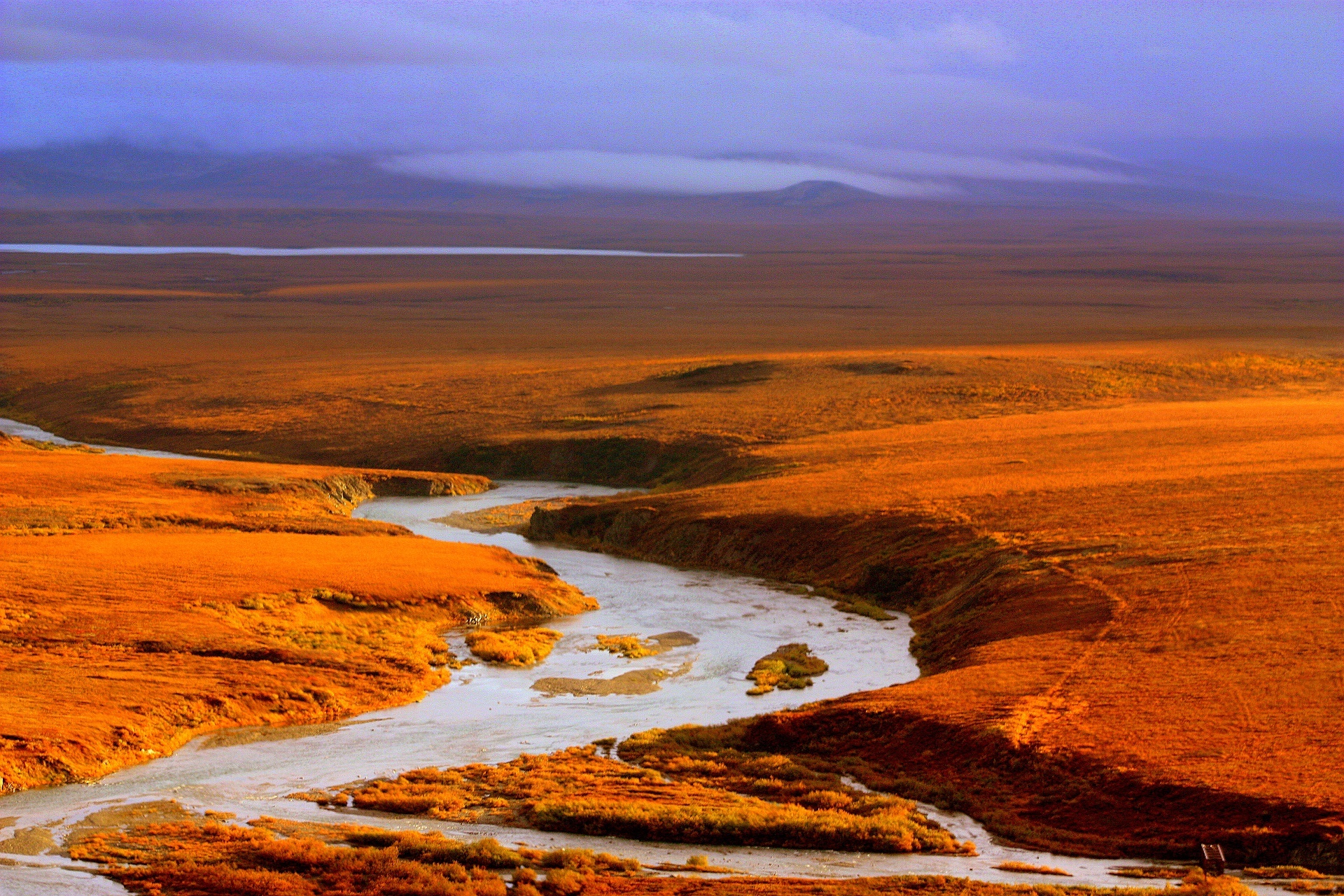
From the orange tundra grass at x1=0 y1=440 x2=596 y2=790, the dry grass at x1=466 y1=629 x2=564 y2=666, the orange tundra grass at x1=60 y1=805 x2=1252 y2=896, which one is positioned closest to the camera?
the orange tundra grass at x1=60 y1=805 x2=1252 y2=896

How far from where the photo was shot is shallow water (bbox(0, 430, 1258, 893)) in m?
19.4

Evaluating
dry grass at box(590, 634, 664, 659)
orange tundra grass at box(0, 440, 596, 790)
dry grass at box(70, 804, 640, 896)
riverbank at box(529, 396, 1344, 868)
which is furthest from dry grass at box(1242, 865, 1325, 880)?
dry grass at box(590, 634, 664, 659)

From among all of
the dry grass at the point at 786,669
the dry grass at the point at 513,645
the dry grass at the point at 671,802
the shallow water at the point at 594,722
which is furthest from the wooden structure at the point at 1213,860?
the dry grass at the point at 513,645

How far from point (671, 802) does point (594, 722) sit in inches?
222

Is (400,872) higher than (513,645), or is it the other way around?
(400,872)

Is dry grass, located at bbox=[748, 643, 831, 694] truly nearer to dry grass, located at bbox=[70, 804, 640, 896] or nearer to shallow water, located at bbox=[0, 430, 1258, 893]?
shallow water, located at bbox=[0, 430, 1258, 893]

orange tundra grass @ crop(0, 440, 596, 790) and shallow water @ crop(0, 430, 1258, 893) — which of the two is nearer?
shallow water @ crop(0, 430, 1258, 893)

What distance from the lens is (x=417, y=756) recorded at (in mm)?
24219

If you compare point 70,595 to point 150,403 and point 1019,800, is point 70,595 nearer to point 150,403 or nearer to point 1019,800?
point 1019,800

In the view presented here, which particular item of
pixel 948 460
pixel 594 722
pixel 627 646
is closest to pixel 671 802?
pixel 594 722

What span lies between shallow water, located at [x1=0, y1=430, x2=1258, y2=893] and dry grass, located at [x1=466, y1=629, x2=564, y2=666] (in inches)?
12.4

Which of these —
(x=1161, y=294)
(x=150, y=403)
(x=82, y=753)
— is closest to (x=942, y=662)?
(x=82, y=753)

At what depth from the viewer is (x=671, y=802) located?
69.9 feet

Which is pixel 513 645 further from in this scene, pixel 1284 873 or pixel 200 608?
pixel 1284 873
